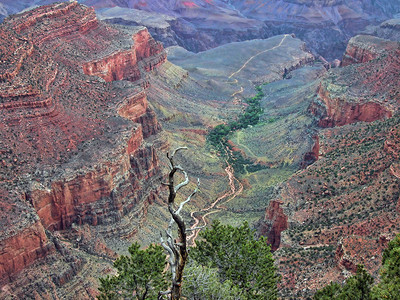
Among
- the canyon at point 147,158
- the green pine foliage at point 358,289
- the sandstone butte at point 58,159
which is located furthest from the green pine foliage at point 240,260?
the sandstone butte at point 58,159

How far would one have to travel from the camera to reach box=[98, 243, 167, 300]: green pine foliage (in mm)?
37438

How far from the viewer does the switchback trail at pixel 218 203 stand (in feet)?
223

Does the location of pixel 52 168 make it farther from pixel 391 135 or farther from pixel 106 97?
pixel 391 135

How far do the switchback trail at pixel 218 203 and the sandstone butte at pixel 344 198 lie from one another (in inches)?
395

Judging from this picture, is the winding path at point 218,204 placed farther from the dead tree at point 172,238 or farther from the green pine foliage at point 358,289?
the dead tree at point 172,238

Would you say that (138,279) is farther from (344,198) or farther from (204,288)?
(344,198)

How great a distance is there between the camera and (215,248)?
128ft

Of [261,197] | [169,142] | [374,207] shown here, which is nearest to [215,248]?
[374,207]

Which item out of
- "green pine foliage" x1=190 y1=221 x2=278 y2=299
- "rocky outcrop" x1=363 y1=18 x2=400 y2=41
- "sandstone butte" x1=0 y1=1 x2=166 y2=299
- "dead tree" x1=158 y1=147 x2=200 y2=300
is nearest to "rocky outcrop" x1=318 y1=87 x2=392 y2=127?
"sandstone butte" x1=0 y1=1 x2=166 y2=299

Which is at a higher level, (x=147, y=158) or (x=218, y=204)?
(x=147, y=158)

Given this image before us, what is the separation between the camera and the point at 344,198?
55344 mm

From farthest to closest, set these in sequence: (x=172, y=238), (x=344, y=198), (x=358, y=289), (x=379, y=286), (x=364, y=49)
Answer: (x=364, y=49) → (x=344, y=198) → (x=358, y=289) → (x=379, y=286) → (x=172, y=238)

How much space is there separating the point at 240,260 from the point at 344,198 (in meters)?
20.8

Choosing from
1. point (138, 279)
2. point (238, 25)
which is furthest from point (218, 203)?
point (238, 25)
